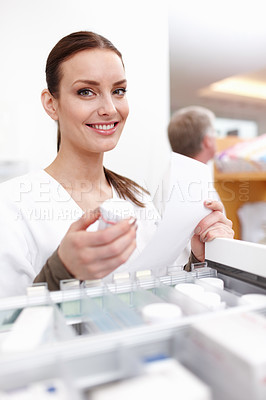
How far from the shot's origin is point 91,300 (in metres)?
0.39

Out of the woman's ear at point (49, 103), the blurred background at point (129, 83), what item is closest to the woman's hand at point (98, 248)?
the woman's ear at point (49, 103)

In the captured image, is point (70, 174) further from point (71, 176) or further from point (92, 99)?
point (92, 99)

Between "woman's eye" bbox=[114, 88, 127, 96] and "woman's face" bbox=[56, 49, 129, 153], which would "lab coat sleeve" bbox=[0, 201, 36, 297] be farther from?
"woman's eye" bbox=[114, 88, 127, 96]

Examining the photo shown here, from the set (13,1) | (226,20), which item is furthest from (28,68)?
(226,20)

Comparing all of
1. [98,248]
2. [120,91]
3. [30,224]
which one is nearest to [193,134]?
[120,91]

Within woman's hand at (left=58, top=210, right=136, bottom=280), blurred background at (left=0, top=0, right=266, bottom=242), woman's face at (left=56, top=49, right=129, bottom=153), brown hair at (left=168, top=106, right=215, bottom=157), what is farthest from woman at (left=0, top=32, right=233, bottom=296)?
brown hair at (left=168, top=106, right=215, bottom=157)

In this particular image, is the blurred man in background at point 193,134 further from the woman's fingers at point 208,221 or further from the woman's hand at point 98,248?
the woman's hand at point 98,248

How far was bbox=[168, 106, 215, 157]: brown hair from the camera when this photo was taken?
5.86 ft

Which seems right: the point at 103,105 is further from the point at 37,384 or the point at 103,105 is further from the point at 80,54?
the point at 37,384

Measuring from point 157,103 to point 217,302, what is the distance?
4.17ft

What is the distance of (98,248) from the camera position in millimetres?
457

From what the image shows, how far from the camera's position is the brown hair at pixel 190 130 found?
5.86 ft

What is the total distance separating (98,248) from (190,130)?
4.70ft

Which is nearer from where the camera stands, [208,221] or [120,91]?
[208,221]
